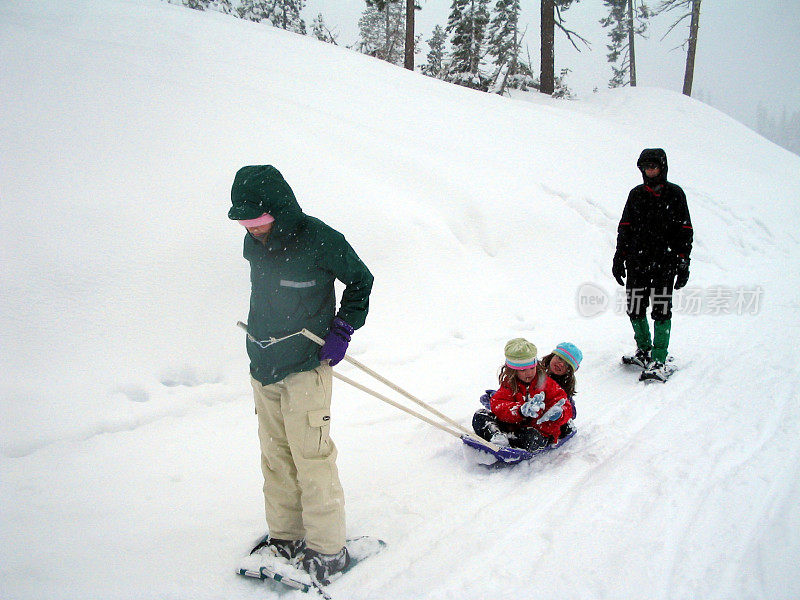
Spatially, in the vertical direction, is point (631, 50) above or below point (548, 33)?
above

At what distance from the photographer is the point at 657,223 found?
4.80m

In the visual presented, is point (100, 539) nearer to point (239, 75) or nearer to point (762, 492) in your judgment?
point (762, 492)

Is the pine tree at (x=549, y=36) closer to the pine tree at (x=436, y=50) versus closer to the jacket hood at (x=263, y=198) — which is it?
the pine tree at (x=436, y=50)

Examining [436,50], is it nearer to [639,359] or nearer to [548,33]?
[548,33]

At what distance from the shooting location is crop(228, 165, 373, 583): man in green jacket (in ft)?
7.47

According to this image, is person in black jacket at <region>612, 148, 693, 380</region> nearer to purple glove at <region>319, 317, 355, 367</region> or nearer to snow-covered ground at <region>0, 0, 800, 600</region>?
snow-covered ground at <region>0, 0, 800, 600</region>

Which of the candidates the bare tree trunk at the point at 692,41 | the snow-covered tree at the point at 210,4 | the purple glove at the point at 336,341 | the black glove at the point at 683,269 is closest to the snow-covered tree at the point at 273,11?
the snow-covered tree at the point at 210,4

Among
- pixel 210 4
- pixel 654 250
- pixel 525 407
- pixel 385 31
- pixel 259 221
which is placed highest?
pixel 385 31

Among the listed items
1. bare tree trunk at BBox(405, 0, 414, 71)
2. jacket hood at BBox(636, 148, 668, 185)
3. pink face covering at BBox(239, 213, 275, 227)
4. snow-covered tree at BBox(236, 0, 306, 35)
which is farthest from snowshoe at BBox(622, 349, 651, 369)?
snow-covered tree at BBox(236, 0, 306, 35)

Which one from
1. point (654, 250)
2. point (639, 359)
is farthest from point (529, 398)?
point (654, 250)

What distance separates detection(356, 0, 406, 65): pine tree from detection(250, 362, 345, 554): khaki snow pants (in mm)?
33249

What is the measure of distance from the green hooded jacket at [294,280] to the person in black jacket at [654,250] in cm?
374

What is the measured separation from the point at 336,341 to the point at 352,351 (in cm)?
254

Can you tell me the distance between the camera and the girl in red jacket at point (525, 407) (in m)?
3.37
